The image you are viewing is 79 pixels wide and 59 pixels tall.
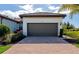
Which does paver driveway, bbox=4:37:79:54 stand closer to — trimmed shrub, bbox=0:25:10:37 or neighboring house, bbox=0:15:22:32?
neighboring house, bbox=0:15:22:32

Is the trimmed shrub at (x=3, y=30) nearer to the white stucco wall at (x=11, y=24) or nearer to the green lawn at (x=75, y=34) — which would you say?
the white stucco wall at (x=11, y=24)

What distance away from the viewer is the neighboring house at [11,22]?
15.1m

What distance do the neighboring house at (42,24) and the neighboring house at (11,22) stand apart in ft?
3.34

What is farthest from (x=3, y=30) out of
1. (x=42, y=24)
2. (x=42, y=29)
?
(x=42, y=24)

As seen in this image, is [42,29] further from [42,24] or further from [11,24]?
[11,24]

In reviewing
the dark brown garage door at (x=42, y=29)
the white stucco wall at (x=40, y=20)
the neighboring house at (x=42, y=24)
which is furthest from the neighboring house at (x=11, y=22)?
the white stucco wall at (x=40, y=20)

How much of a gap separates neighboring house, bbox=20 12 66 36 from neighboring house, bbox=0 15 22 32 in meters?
1.02

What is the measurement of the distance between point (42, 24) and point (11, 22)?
2.63 meters

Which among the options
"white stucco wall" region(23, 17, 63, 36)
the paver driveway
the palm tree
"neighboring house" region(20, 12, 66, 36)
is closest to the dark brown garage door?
"neighboring house" region(20, 12, 66, 36)

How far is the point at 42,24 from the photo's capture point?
17078mm

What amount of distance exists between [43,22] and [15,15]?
3.38 metres

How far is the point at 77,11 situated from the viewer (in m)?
14.9
